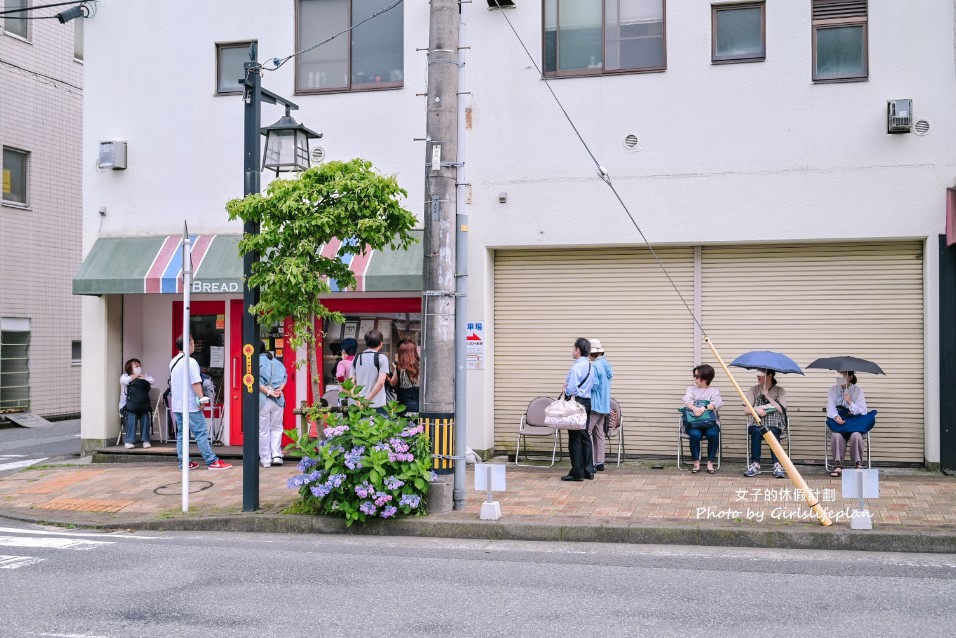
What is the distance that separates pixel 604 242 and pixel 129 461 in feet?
24.7

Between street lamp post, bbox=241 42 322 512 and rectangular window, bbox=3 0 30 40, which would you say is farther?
rectangular window, bbox=3 0 30 40

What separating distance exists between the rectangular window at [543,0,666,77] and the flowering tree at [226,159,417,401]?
4.50 metres

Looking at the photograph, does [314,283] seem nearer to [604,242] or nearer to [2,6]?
[604,242]

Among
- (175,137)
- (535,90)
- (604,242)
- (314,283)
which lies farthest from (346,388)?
(175,137)

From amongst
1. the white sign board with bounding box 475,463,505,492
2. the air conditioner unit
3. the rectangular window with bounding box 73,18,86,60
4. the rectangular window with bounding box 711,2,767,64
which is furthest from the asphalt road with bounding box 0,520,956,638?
the rectangular window with bounding box 73,18,86,60

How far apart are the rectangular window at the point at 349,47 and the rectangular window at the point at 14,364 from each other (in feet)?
36.1

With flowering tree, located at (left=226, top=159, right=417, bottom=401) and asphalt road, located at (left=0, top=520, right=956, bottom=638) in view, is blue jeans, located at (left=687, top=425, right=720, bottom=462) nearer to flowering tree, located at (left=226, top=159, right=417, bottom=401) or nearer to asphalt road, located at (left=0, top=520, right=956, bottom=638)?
asphalt road, located at (left=0, top=520, right=956, bottom=638)

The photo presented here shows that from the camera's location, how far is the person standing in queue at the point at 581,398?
11.1m

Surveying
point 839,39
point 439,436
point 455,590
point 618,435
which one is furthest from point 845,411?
point 455,590

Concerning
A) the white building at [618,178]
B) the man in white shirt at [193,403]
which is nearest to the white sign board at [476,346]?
the white building at [618,178]

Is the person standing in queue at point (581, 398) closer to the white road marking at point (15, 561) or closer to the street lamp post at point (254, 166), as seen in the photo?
the street lamp post at point (254, 166)

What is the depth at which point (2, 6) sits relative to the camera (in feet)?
69.4

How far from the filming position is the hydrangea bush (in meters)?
8.98

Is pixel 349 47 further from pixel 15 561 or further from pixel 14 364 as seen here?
pixel 14 364
